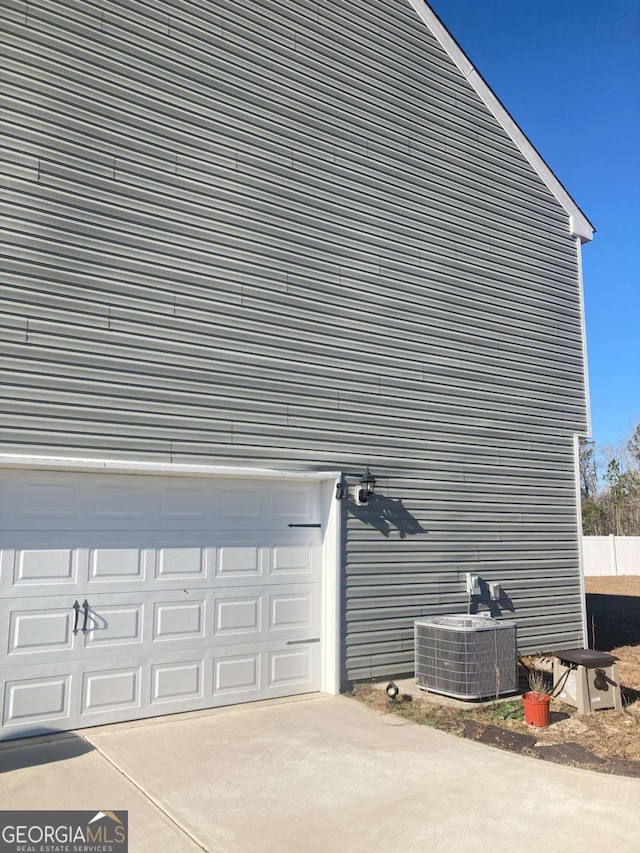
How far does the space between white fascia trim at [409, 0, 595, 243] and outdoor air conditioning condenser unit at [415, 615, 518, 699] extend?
238 inches

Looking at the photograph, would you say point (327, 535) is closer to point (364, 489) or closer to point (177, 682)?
point (364, 489)

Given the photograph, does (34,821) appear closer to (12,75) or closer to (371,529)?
(371,529)

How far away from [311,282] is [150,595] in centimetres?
347

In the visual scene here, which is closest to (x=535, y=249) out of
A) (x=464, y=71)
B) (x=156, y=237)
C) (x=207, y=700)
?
(x=464, y=71)

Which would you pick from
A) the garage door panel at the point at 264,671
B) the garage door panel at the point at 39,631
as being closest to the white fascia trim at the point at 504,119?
the garage door panel at the point at 264,671

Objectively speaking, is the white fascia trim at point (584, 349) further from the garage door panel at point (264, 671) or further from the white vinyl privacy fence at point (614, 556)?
the white vinyl privacy fence at point (614, 556)

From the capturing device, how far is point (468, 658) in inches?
A: 252

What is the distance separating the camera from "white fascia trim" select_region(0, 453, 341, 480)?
535 cm

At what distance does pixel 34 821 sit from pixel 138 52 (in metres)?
6.17

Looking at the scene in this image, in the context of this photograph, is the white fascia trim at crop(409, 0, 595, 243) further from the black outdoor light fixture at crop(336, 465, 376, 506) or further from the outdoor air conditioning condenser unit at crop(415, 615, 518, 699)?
the outdoor air conditioning condenser unit at crop(415, 615, 518, 699)

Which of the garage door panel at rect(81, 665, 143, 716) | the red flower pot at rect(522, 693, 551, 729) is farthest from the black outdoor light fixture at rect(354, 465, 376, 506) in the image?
the garage door panel at rect(81, 665, 143, 716)

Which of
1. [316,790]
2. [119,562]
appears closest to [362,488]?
[119,562]

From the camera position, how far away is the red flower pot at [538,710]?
5.75 metres

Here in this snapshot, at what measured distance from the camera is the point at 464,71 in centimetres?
897
